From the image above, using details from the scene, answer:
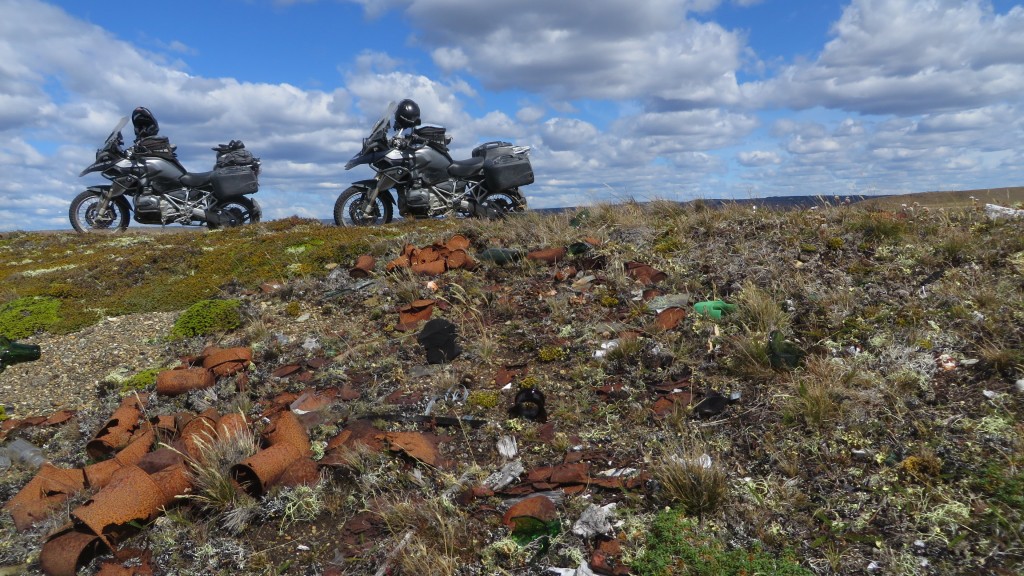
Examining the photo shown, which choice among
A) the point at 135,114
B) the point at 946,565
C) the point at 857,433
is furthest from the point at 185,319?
the point at 135,114

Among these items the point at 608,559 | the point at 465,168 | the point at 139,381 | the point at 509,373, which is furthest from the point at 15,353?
the point at 465,168

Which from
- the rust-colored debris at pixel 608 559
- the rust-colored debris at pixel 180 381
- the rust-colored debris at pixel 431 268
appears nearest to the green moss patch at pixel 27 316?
the rust-colored debris at pixel 180 381

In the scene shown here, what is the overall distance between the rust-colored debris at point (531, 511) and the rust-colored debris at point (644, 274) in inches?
117

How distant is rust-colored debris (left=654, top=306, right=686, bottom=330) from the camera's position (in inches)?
185

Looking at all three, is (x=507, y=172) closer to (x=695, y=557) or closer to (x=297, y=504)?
(x=297, y=504)

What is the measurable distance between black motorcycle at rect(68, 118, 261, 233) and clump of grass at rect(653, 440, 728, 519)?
44.8ft

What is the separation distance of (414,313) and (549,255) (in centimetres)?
156

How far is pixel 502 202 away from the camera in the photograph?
12953mm

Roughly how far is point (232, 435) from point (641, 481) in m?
2.43

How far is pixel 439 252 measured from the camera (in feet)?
22.2

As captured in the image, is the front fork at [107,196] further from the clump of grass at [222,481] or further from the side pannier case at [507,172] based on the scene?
the clump of grass at [222,481]

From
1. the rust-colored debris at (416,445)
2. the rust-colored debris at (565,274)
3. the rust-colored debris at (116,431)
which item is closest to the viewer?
the rust-colored debris at (416,445)

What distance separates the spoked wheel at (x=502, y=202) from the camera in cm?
1263

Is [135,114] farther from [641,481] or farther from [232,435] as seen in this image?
[641,481]
